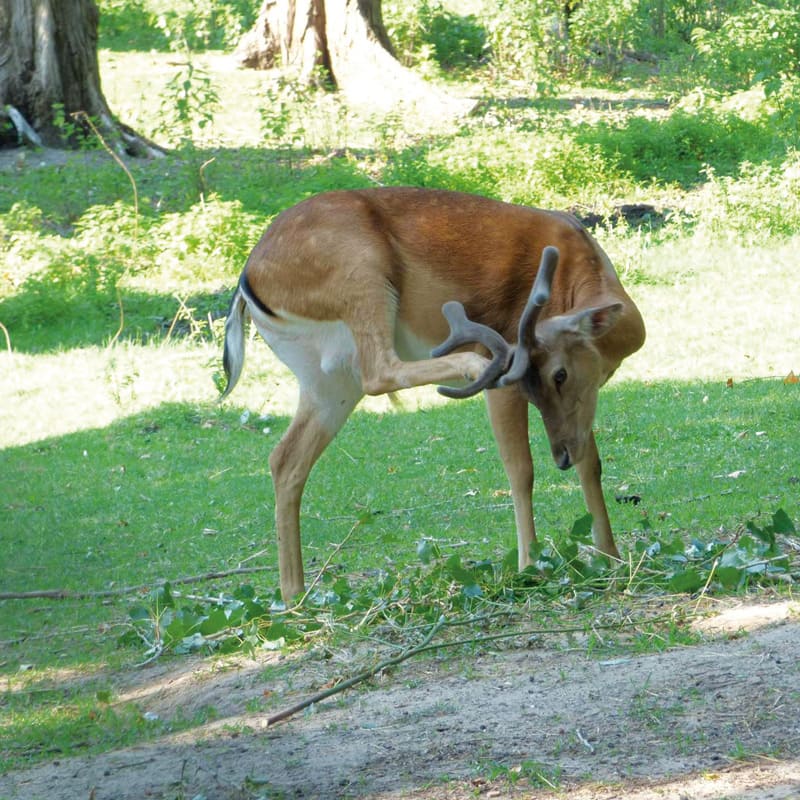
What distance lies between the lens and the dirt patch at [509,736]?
371 cm

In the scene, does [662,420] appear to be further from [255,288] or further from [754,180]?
[754,180]

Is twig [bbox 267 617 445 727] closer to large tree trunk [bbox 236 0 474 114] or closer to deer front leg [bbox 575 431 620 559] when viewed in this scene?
deer front leg [bbox 575 431 620 559]

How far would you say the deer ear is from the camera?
5820mm

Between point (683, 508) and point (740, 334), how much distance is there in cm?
423

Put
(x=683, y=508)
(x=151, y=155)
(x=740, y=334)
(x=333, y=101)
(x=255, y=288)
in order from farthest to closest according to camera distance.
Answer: (x=333, y=101), (x=151, y=155), (x=740, y=334), (x=683, y=508), (x=255, y=288)

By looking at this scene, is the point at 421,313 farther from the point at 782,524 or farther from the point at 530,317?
the point at 782,524

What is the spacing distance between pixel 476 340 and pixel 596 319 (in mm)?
659

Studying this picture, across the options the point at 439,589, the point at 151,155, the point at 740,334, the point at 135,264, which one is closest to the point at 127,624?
the point at 439,589

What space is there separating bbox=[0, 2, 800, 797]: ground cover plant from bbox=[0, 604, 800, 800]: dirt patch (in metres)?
0.13

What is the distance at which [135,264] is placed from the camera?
14.2 meters

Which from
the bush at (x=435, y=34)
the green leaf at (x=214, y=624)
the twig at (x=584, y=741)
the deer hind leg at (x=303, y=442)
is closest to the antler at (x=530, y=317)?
the deer hind leg at (x=303, y=442)

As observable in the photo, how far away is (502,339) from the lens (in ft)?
18.1

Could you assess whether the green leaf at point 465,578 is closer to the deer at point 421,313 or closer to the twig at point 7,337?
the deer at point 421,313

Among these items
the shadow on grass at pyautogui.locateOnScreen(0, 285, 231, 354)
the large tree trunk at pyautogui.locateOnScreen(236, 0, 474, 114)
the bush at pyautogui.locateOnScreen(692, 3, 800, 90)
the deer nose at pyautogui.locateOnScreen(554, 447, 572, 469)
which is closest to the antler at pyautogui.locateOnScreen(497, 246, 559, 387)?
the deer nose at pyautogui.locateOnScreen(554, 447, 572, 469)
